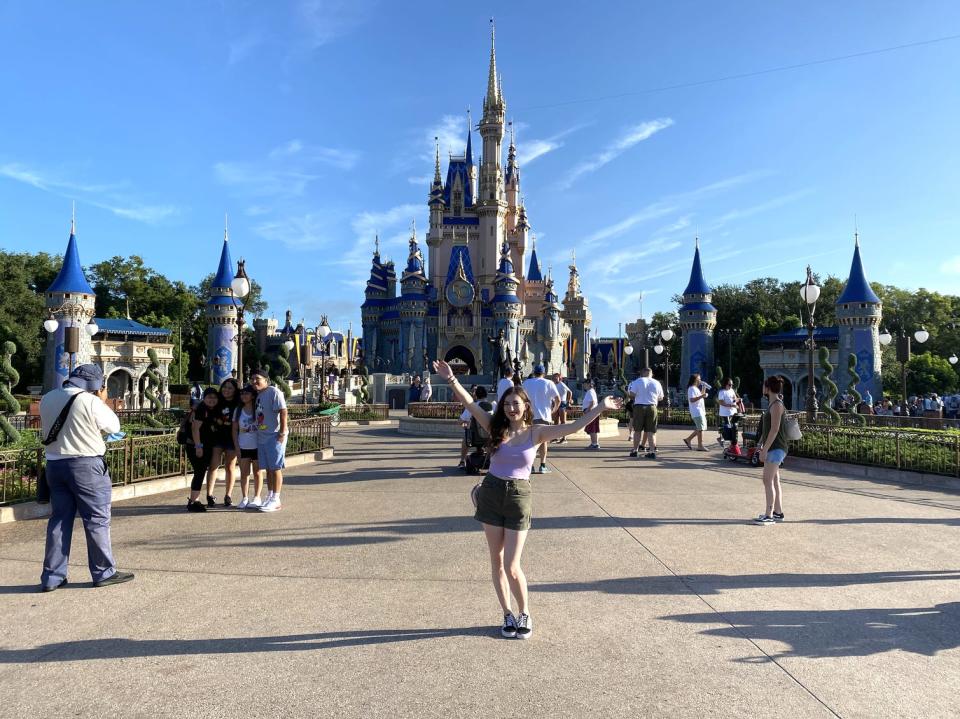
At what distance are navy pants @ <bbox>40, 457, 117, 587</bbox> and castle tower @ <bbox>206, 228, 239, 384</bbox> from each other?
46.6m

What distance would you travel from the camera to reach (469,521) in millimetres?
6973

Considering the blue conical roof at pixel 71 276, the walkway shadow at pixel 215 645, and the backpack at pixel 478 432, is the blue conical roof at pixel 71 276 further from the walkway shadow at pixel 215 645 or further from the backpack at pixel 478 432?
the walkway shadow at pixel 215 645

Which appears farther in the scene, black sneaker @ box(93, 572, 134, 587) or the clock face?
the clock face

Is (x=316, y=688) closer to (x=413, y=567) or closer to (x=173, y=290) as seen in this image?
(x=413, y=567)

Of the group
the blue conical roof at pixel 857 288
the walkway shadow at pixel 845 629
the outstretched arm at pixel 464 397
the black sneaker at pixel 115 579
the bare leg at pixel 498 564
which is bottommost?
the walkway shadow at pixel 845 629

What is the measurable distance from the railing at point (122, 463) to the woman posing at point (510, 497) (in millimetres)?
5889

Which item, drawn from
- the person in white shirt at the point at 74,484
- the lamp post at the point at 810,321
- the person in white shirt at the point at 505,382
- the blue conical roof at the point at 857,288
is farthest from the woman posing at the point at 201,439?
the blue conical roof at the point at 857,288

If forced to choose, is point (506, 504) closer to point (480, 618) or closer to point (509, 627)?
point (509, 627)

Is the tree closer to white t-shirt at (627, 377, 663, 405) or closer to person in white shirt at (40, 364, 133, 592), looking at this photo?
white t-shirt at (627, 377, 663, 405)

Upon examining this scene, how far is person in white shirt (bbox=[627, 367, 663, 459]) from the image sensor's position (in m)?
12.9

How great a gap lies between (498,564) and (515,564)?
0.12 metres

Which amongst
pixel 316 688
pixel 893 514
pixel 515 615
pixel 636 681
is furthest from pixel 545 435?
pixel 893 514

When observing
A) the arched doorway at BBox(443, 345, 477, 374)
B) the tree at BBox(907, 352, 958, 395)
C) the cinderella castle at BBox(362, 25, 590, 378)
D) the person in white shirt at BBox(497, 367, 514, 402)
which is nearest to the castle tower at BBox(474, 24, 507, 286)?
the cinderella castle at BBox(362, 25, 590, 378)

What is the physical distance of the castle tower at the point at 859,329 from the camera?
3822 centimetres
